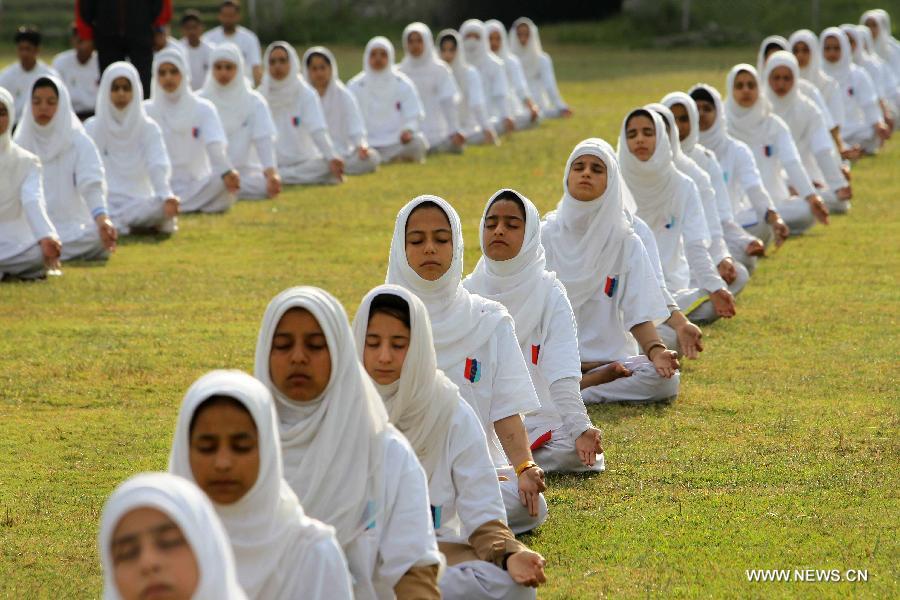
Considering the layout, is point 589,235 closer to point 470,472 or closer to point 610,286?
point 610,286

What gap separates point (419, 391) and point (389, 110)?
11887 millimetres

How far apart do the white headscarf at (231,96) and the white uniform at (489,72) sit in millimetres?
5014

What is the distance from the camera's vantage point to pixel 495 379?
4.91 meters

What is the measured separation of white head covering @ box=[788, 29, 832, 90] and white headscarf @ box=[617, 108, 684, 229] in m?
6.79

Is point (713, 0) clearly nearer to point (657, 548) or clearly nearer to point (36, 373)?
point (36, 373)

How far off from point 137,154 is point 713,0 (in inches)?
786

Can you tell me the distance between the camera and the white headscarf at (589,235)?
258 inches

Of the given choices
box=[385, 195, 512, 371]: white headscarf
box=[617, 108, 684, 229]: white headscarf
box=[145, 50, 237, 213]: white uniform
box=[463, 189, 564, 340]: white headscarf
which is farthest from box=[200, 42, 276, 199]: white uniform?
box=[385, 195, 512, 371]: white headscarf

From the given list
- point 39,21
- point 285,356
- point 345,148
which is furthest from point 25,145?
point 39,21

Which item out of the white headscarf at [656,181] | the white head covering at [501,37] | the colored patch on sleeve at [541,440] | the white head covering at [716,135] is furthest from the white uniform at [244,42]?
the colored patch on sleeve at [541,440]

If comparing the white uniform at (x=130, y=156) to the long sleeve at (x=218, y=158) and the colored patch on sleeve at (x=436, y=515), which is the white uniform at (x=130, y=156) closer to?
→ the long sleeve at (x=218, y=158)

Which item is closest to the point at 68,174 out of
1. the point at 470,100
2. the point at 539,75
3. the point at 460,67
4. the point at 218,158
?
the point at 218,158

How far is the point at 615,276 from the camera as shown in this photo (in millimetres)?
6637

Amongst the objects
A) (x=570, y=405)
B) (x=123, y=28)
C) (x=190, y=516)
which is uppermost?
(x=123, y=28)
